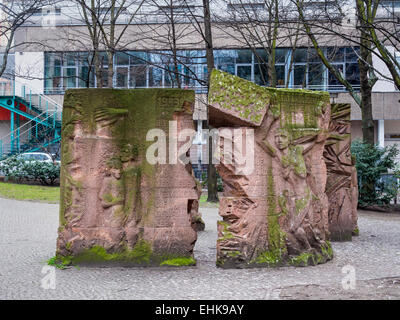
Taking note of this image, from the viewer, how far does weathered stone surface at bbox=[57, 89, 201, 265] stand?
27.4 ft

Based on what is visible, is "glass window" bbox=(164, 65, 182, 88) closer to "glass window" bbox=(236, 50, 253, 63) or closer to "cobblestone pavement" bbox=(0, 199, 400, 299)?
"glass window" bbox=(236, 50, 253, 63)

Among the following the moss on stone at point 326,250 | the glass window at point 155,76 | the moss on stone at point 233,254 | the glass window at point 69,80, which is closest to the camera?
the moss on stone at point 233,254

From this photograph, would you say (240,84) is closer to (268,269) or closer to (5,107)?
(268,269)

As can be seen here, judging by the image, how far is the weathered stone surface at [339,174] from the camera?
1162cm

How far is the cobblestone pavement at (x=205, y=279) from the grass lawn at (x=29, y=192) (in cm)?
939

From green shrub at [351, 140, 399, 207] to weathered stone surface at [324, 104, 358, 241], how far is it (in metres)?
7.15

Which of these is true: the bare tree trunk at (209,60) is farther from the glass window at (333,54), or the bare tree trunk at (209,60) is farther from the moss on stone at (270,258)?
the moss on stone at (270,258)

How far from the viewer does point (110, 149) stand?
27.8ft

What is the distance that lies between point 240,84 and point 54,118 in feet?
73.1

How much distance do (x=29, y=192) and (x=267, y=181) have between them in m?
15.6

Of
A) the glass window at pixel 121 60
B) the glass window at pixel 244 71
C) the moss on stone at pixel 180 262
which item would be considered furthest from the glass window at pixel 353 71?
the moss on stone at pixel 180 262

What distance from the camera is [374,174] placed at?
1838 cm

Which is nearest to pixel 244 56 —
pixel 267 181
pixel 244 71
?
pixel 244 71

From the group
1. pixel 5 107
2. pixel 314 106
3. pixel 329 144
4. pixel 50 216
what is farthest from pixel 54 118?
pixel 314 106
